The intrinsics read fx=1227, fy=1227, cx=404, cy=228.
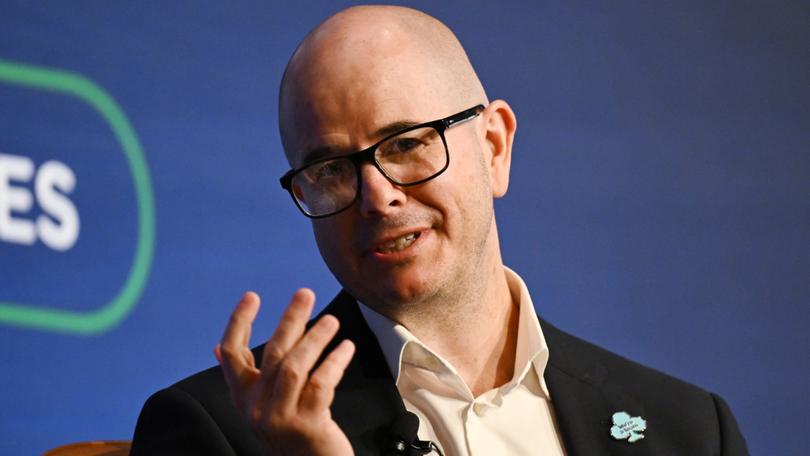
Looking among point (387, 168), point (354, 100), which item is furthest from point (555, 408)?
point (354, 100)

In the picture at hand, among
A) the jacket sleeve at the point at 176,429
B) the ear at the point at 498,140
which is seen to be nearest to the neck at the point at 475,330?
the ear at the point at 498,140

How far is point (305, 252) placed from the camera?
275cm

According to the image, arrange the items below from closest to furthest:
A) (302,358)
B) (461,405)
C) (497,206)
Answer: (302,358)
(461,405)
(497,206)

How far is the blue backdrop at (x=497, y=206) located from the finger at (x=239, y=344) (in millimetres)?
877

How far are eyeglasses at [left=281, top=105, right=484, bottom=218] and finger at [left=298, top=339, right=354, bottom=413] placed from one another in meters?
0.46

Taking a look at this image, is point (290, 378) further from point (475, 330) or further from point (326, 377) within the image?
point (475, 330)

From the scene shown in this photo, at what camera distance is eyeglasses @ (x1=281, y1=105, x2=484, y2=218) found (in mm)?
1946

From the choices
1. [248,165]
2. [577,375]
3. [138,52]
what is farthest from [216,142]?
[577,375]

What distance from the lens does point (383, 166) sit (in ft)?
6.41

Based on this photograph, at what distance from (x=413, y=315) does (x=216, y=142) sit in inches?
31.6

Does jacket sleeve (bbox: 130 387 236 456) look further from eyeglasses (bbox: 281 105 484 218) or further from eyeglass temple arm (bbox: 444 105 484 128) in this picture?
eyeglass temple arm (bbox: 444 105 484 128)

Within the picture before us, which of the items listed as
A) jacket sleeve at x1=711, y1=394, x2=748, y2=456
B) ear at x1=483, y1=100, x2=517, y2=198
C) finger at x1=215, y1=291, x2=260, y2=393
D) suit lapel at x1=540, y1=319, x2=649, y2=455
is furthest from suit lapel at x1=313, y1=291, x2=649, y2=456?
finger at x1=215, y1=291, x2=260, y2=393

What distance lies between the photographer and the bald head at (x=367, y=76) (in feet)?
6.48

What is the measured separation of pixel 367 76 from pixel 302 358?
641 millimetres
